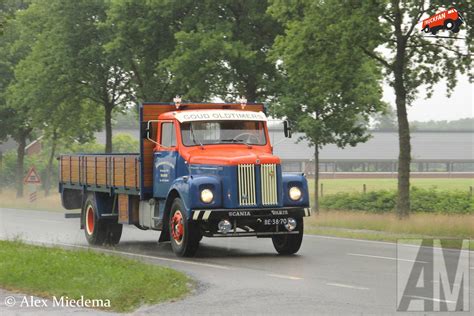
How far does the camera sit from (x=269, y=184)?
1822 centimetres

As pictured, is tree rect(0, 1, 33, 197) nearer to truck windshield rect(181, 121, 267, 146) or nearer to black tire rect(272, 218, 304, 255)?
→ truck windshield rect(181, 121, 267, 146)

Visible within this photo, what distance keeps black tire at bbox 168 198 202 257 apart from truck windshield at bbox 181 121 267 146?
148 centimetres

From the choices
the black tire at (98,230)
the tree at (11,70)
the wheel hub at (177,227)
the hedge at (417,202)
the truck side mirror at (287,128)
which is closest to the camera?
the wheel hub at (177,227)

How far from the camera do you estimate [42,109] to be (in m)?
48.3

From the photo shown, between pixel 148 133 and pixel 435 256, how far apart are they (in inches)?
249

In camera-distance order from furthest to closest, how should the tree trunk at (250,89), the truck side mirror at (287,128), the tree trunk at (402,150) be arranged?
the tree trunk at (250,89) → the tree trunk at (402,150) → the truck side mirror at (287,128)

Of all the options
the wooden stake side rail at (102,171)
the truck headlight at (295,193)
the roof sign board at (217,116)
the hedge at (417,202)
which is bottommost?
the hedge at (417,202)

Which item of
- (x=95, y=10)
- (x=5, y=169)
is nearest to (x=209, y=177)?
(x=95, y=10)

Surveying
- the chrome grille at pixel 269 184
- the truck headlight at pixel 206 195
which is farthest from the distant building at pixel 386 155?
the truck headlight at pixel 206 195

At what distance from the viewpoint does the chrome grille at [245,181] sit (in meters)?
18.0

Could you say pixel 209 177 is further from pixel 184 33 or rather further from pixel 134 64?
pixel 134 64

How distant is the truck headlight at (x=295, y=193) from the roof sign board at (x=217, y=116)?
6.38ft

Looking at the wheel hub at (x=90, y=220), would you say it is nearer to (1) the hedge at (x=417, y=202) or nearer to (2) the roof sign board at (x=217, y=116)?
(2) the roof sign board at (x=217, y=116)

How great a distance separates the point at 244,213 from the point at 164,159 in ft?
8.21
